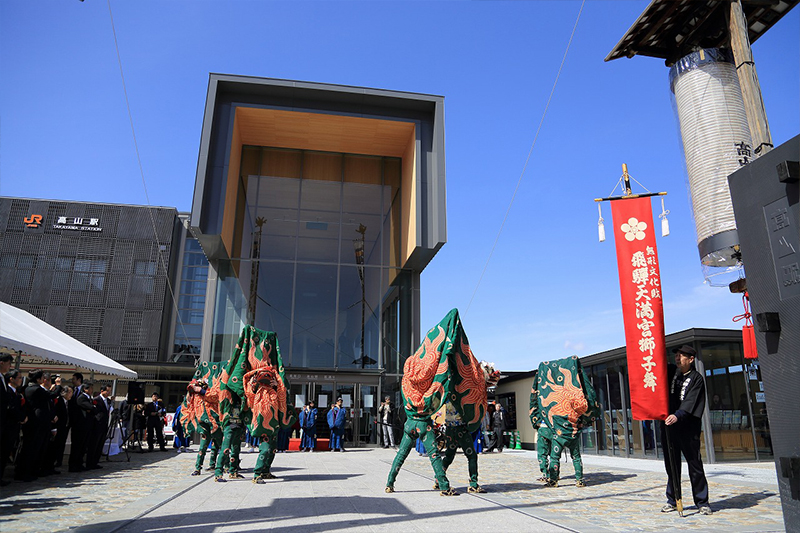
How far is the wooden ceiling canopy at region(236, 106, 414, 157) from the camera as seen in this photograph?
20.4 m

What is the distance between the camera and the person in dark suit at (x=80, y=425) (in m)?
9.93

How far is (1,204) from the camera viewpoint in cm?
4034

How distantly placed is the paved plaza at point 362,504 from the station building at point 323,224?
1004 cm

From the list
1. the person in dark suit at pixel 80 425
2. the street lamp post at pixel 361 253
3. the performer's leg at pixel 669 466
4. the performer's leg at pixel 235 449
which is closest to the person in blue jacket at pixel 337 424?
the street lamp post at pixel 361 253

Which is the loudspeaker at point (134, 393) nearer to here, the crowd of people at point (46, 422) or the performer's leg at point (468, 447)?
the crowd of people at point (46, 422)

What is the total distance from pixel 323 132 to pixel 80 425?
46.6 feet

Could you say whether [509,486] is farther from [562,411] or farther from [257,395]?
[257,395]

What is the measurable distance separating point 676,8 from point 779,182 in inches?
173

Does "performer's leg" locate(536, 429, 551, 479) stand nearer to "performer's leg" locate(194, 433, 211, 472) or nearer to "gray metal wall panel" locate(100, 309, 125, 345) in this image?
"performer's leg" locate(194, 433, 211, 472)

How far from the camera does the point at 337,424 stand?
57.2 feet

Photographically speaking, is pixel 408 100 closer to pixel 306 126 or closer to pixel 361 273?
pixel 306 126

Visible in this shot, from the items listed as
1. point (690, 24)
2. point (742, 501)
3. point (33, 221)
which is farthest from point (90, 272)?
point (742, 501)

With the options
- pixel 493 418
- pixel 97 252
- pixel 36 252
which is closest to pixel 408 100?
pixel 493 418

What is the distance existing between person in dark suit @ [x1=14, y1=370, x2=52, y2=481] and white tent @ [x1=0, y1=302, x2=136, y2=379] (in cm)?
78
